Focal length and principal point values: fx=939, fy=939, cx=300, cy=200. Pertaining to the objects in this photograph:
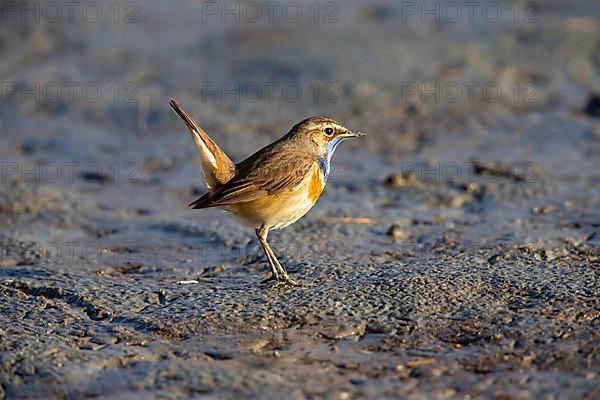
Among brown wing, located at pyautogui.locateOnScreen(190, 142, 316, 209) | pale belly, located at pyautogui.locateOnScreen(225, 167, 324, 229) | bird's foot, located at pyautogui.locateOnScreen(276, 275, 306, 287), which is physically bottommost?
bird's foot, located at pyautogui.locateOnScreen(276, 275, 306, 287)

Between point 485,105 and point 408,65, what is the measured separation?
Answer: 1.42 meters

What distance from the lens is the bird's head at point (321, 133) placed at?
7.45 m

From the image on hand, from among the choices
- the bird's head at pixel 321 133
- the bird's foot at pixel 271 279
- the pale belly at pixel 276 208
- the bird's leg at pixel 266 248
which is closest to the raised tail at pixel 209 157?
the pale belly at pixel 276 208

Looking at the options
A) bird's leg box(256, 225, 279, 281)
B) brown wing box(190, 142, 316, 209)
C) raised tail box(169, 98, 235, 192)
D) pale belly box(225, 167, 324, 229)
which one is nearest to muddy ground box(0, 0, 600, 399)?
bird's leg box(256, 225, 279, 281)

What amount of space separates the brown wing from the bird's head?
0.17 m

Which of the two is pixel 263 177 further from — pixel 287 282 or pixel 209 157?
pixel 287 282

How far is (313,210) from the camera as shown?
27.9ft

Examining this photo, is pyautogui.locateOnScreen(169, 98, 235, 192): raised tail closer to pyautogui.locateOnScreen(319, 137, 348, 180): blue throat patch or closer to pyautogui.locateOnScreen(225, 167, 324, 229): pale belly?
pyautogui.locateOnScreen(225, 167, 324, 229): pale belly

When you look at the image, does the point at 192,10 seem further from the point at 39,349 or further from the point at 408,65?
the point at 39,349

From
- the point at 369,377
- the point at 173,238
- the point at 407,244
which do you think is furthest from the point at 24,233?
the point at 369,377

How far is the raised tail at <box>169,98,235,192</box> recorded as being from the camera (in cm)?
680

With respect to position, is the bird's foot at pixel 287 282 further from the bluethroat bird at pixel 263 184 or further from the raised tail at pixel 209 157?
the raised tail at pixel 209 157

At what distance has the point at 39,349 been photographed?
550cm

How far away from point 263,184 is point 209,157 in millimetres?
452
